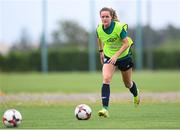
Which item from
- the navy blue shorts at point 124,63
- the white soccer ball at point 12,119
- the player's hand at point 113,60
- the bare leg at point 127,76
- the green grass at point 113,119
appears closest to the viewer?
the white soccer ball at point 12,119

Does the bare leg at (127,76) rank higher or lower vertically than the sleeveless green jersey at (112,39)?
lower

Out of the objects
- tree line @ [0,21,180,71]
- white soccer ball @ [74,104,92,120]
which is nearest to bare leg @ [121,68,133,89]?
white soccer ball @ [74,104,92,120]

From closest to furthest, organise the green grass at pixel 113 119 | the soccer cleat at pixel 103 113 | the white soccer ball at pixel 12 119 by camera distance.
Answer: the white soccer ball at pixel 12 119, the green grass at pixel 113 119, the soccer cleat at pixel 103 113

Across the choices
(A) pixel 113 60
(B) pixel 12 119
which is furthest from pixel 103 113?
(B) pixel 12 119

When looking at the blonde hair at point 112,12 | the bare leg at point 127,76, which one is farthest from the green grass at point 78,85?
the blonde hair at point 112,12

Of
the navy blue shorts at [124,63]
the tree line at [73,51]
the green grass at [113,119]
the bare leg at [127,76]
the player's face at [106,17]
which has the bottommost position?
the tree line at [73,51]

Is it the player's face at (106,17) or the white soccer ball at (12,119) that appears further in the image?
the player's face at (106,17)

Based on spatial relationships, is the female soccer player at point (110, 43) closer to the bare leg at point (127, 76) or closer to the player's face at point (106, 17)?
the player's face at point (106, 17)

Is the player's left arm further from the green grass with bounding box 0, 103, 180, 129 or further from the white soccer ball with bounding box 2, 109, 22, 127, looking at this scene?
the white soccer ball with bounding box 2, 109, 22, 127

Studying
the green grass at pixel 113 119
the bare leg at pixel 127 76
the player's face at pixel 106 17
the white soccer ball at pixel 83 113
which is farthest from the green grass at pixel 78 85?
the white soccer ball at pixel 83 113

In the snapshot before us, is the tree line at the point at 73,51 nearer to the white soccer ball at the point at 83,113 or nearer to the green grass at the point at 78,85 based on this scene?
the green grass at the point at 78,85

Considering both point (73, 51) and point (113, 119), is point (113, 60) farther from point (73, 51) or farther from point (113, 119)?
point (73, 51)

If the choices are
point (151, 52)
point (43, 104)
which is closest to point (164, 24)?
point (151, 52)

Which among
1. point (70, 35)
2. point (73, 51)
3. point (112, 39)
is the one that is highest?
point (112, 39)
